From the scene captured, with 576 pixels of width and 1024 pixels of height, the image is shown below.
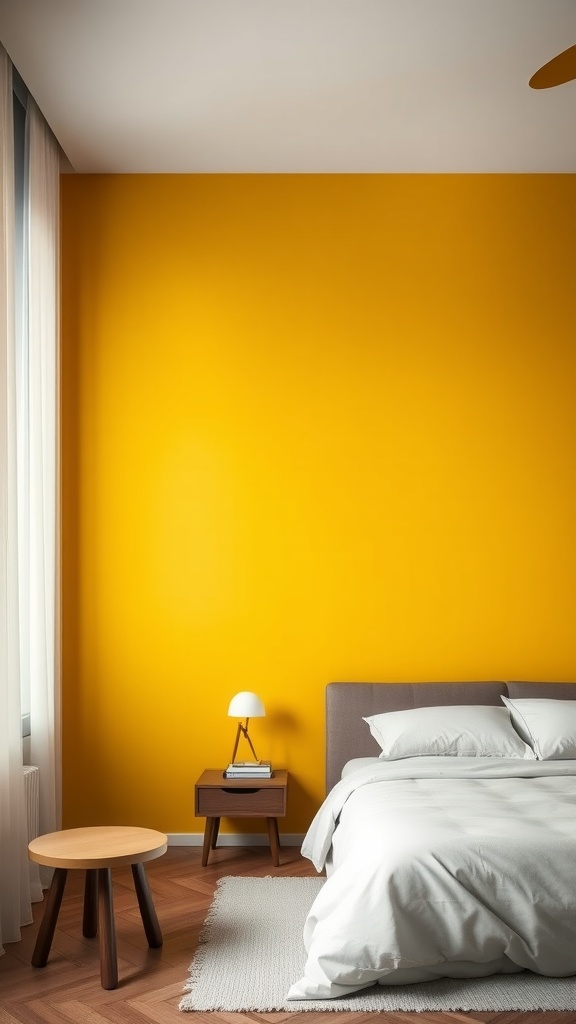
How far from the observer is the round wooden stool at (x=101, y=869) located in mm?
2949

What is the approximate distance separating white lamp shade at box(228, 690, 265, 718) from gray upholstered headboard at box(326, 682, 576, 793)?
377mm

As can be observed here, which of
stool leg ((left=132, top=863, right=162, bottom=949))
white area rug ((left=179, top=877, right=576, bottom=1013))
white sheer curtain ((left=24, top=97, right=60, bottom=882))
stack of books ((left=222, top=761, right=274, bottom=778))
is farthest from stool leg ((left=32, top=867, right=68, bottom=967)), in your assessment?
stack of books ((left=222, top=761, right=274, bottom=778))

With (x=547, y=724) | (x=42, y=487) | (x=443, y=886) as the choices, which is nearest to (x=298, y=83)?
(x=42, y=487)

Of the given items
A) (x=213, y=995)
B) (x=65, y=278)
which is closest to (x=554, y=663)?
(x=213, y=995)

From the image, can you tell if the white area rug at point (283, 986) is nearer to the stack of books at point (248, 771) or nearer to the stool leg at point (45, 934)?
the stool leg at point (45, 934)

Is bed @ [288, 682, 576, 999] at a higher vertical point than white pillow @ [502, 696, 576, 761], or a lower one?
lower

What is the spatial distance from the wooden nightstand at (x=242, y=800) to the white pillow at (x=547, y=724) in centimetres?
118

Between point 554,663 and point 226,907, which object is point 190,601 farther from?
point 554,663

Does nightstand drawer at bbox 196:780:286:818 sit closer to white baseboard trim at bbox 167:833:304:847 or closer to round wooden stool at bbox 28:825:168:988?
white baseboard trim at bbox 167:833:304:847

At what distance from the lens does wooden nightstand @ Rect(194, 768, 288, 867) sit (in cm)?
421

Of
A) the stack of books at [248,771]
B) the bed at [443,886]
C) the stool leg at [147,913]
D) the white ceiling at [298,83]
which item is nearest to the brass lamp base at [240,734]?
the stack of books at [248,771]

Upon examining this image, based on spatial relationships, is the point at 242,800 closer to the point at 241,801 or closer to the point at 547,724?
the point at 241,801

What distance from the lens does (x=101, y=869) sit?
9.95 feet

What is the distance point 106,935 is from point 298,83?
348 cm
